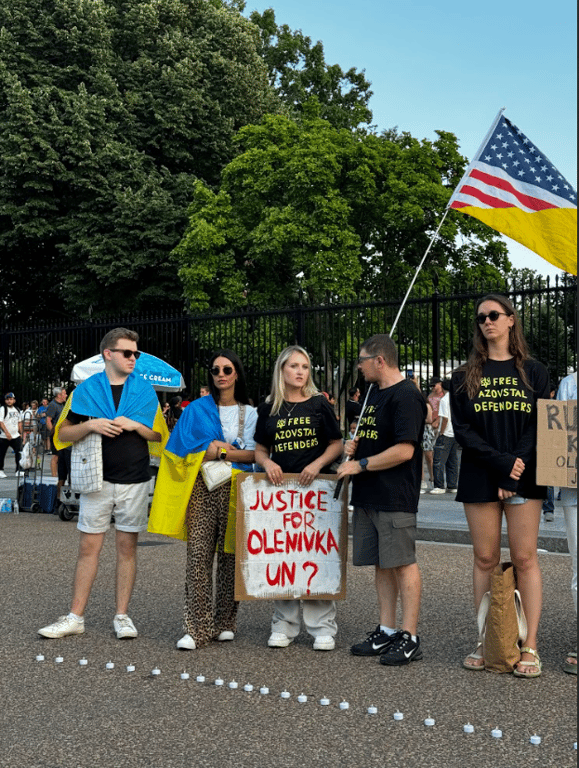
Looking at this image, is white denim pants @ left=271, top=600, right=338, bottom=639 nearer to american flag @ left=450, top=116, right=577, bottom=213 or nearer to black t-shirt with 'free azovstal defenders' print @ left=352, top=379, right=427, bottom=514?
black t-shirt with 'free azovstal defenders' print @ left=352, top=379, right=427, bottom=514

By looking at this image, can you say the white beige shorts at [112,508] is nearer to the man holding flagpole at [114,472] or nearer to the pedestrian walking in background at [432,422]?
the man holding flagpole at [114,472]

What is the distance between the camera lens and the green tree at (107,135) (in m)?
29.5

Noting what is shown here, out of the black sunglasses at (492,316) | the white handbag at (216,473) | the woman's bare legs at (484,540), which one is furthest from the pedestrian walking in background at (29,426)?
the black sunglasses at (492,316)

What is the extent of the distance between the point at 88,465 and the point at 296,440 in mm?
1278

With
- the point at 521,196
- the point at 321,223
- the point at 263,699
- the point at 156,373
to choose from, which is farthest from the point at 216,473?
the point at 321,223

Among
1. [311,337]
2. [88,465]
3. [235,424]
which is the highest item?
[311,337]

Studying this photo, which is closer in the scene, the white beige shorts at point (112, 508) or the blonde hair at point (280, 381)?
the blonde hair at point (280, 381)

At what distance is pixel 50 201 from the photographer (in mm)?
30281

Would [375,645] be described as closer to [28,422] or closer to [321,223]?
[28,422]

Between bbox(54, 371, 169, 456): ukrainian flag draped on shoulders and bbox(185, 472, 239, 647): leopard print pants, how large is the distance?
1.84 ft

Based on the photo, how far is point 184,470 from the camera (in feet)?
20.9

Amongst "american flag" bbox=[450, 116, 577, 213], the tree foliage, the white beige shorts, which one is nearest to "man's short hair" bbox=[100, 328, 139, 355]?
the white beige shorts

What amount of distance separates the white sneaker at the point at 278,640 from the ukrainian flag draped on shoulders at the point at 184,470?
57 cm

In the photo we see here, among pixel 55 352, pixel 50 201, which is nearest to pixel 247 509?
pixel 55 352
